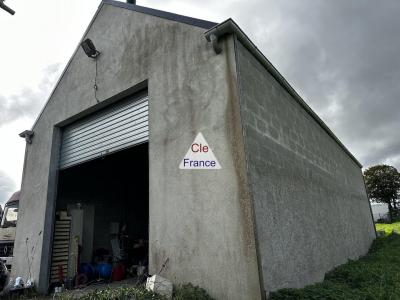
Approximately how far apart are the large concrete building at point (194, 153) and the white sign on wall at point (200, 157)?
42 millimetres

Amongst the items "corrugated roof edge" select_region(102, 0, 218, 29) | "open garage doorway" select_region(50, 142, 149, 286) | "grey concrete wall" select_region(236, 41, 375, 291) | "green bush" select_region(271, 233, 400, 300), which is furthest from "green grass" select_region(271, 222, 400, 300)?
"corrugated roof edge" select_region(102, 0, 218, 29)

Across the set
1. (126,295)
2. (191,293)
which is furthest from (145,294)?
(191,293)

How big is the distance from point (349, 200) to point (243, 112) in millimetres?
10199

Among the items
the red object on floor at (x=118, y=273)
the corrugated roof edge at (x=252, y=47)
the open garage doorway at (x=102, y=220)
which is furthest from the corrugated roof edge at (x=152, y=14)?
the red object on floor at (x=118, y=273)

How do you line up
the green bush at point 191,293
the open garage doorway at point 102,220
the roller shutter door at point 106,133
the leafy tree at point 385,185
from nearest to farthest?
the green bush at point 191,293
the roller shutter door at point 106,133
the open garage doorway at point 102,220
the leafy tree at point 385,185

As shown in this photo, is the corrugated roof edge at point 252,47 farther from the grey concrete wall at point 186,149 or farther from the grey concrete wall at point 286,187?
the grey concrete wall at point 186,149

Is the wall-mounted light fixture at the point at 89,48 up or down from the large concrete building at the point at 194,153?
up

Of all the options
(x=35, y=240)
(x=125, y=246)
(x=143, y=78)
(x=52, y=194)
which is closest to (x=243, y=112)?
(x=143, y=78)

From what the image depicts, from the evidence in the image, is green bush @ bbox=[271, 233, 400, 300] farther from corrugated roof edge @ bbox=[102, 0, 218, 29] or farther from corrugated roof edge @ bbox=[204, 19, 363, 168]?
corrugated roof edge @ bbox=[102, 0, 218, 29]

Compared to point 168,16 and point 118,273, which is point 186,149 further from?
point 118,273

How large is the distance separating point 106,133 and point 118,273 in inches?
178

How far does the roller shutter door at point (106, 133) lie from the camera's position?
7.16 meters

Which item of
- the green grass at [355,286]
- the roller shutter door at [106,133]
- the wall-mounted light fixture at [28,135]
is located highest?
the wall-mounted light fixture at [28,135]

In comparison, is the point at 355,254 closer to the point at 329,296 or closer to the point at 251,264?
the point at 329,296
